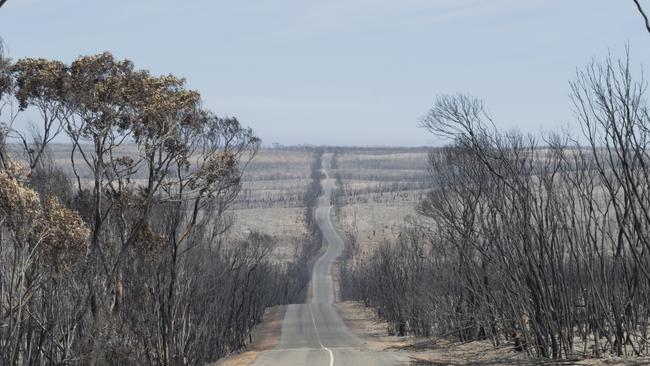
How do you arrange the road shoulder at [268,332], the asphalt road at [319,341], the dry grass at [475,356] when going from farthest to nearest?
the road shoulder at [268,332]
the asphalt road at [319,341]
the dry grass at [475,356]

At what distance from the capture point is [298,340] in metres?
60.1

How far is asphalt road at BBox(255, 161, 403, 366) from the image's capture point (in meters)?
33.3

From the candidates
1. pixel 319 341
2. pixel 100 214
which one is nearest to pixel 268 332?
pixel 319 341

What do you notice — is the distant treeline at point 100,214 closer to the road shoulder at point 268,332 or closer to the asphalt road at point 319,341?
the asphalt road at point 319,341

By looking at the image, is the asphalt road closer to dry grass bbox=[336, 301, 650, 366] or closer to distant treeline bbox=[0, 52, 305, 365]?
dry grass bbox=[336, 301, 650, 366]

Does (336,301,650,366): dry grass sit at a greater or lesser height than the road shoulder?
greater

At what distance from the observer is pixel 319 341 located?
5725 cm

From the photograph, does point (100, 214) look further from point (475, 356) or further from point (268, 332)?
point (268, 332)

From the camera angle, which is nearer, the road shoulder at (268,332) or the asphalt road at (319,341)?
the asphalt road at (319,341)

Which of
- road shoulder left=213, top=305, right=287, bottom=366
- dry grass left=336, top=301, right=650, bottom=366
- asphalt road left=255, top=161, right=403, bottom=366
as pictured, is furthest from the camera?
road shoulder left=213, top=305, right=287, bottom=366

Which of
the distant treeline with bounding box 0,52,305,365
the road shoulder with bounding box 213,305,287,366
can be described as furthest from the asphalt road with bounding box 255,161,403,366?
the distant treeline with bounding box 0,52,305,365

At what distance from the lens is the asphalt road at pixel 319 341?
33.3 m

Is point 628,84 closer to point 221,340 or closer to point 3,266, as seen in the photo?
point 3,266

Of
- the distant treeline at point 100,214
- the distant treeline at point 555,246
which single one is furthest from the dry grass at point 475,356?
the distant treeline at point 100,214
